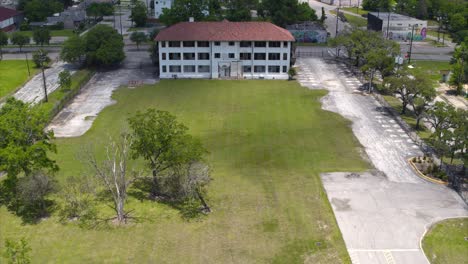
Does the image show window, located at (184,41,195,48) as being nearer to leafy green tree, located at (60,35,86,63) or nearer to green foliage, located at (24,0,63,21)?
leafy green tree, located at (60,35,86,63)

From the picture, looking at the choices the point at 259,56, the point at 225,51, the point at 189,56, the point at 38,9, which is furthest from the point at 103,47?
the point at 38,9

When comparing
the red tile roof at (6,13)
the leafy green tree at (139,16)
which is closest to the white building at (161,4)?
the leafy green tree at (139,16)

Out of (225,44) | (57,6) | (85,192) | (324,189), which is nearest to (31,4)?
(57,6)

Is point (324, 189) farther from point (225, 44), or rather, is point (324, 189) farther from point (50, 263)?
point (225, 44)

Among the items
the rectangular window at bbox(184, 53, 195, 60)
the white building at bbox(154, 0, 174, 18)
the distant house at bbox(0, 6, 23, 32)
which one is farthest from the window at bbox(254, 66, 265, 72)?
the distant house at bbox(0, 6, 23, 32)

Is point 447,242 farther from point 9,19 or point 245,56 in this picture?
point 9,19

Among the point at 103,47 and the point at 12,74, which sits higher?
the point at 103,47
